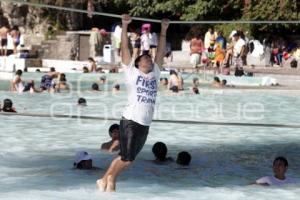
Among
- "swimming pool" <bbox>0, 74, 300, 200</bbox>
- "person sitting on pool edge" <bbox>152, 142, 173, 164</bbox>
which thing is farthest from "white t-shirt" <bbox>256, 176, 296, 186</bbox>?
"person sitting on pool edge" <bbox>152, 142, 173, 164</bbox>

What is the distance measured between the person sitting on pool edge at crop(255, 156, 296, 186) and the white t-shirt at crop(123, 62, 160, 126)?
76.0 inches

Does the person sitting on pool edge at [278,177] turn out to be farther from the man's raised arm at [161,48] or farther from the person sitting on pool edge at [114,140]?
the person sitting on pool edge at [114,140]

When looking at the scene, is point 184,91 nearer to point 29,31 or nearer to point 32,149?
point 32,149

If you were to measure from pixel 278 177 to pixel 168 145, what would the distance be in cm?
331

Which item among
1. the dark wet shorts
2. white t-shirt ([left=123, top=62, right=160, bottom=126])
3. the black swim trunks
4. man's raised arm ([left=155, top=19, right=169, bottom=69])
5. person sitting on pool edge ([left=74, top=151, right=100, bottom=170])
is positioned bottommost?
person sitting on pool edge ([left=74, top=151, right=100, bottom=170])

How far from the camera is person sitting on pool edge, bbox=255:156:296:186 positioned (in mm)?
9227

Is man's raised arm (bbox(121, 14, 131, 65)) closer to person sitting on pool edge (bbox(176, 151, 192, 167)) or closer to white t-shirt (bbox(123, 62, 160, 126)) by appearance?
white t-shirt (bbox(123, 62, 160, 126))

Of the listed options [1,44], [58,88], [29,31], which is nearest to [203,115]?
[58,88]

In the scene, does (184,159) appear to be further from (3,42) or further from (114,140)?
(3,42)

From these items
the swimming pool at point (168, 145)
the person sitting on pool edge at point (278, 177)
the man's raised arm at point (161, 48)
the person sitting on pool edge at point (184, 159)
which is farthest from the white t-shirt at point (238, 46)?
the man's raised arm at point (161, 48)

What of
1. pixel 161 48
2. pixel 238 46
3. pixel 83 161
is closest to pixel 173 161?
pixel 83 161

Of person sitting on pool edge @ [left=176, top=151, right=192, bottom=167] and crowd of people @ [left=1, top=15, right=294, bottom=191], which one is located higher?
crowd of people @ [left=1, top=15, right=294, bottom=191]

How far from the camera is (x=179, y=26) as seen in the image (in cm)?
3762

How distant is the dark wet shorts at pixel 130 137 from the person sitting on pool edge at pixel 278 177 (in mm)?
1904
